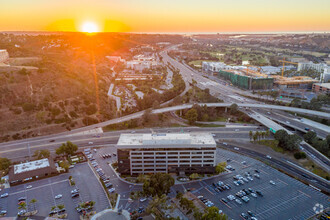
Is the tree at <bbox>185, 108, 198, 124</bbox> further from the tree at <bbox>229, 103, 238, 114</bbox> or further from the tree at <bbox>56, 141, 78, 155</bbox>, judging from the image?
the tree at <bbox>56, 141, 78, 155</bbox>

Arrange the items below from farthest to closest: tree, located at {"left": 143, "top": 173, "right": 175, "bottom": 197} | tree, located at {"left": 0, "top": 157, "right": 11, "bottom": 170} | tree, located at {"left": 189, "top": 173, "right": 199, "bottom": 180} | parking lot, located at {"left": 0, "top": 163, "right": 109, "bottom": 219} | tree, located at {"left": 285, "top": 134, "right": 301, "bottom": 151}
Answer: tree, located at {"left": 285, "top": 134, "right": 301, "bottom": 151} < tree, located at {"left": 0, "top": 157, "right": 11, "bottom": 170} < tree, located at {"left": 189, "top": 173, "right": 199, "bottom": 180} < parking lot, located at {"left": 0, "top": 163, "right": 109, "bottom": 219} < tree, located at {"left": 143, "top": 173, "right": 175, "bottom": 197}

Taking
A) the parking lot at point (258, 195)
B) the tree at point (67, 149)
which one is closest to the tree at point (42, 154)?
the tree at point (67, 149)

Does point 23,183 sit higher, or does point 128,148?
point 128,148

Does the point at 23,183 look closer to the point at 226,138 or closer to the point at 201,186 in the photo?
the point at 201,186

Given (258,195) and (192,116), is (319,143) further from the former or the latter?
(192,116)

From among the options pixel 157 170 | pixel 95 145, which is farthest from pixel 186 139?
pixel 95 145

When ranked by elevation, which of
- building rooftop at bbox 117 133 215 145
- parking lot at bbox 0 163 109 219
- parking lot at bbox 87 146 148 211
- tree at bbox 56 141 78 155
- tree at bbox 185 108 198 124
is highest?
building rooftop at bbox 117 133 215 145

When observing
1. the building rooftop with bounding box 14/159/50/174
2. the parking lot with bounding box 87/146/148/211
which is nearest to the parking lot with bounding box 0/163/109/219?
the parking lot with bounding box 87/146/148/211
